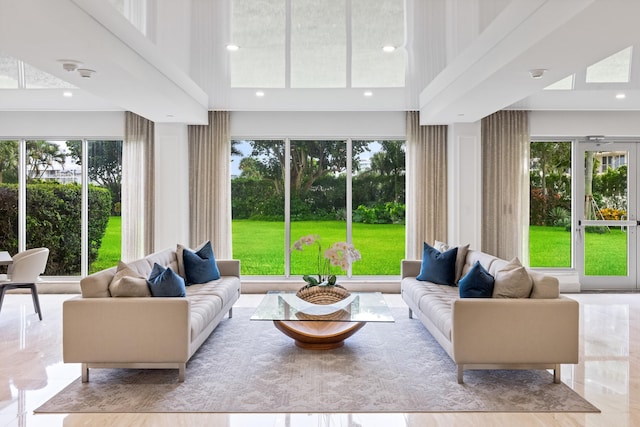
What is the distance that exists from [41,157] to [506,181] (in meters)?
6.86

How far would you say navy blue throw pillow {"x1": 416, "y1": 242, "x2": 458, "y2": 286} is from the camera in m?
5.31

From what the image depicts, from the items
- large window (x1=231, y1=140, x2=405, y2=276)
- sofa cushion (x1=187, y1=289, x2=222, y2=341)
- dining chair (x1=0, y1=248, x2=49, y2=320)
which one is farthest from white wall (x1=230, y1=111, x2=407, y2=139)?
sofa cushion (x1=187, y1=289, x2=222, y2=341)

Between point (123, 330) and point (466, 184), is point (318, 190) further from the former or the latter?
point (123, 330)

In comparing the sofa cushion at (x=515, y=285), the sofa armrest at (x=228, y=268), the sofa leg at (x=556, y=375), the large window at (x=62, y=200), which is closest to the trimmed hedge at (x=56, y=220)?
the large window at (x=62, y=200)

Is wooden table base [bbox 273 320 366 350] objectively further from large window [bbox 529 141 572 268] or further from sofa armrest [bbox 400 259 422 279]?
large window [bbox 529 141 572 268]

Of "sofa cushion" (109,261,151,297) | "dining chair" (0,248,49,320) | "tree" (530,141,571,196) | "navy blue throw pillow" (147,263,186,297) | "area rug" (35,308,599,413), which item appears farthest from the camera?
"tree" (530,141,571,196)

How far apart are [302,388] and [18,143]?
6175 millimetres

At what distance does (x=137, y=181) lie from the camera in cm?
700

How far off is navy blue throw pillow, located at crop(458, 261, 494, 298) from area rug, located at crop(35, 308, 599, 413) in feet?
2.03

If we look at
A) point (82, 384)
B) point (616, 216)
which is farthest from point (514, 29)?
point (616, 216)

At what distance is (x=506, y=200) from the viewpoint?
6984mm

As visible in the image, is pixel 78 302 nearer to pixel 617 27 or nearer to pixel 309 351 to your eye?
pixel 309 351

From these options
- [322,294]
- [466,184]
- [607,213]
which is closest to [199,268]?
[322,294]

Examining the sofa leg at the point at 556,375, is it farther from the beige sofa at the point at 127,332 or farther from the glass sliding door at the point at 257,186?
the glass sliding door at the point at 257,186
